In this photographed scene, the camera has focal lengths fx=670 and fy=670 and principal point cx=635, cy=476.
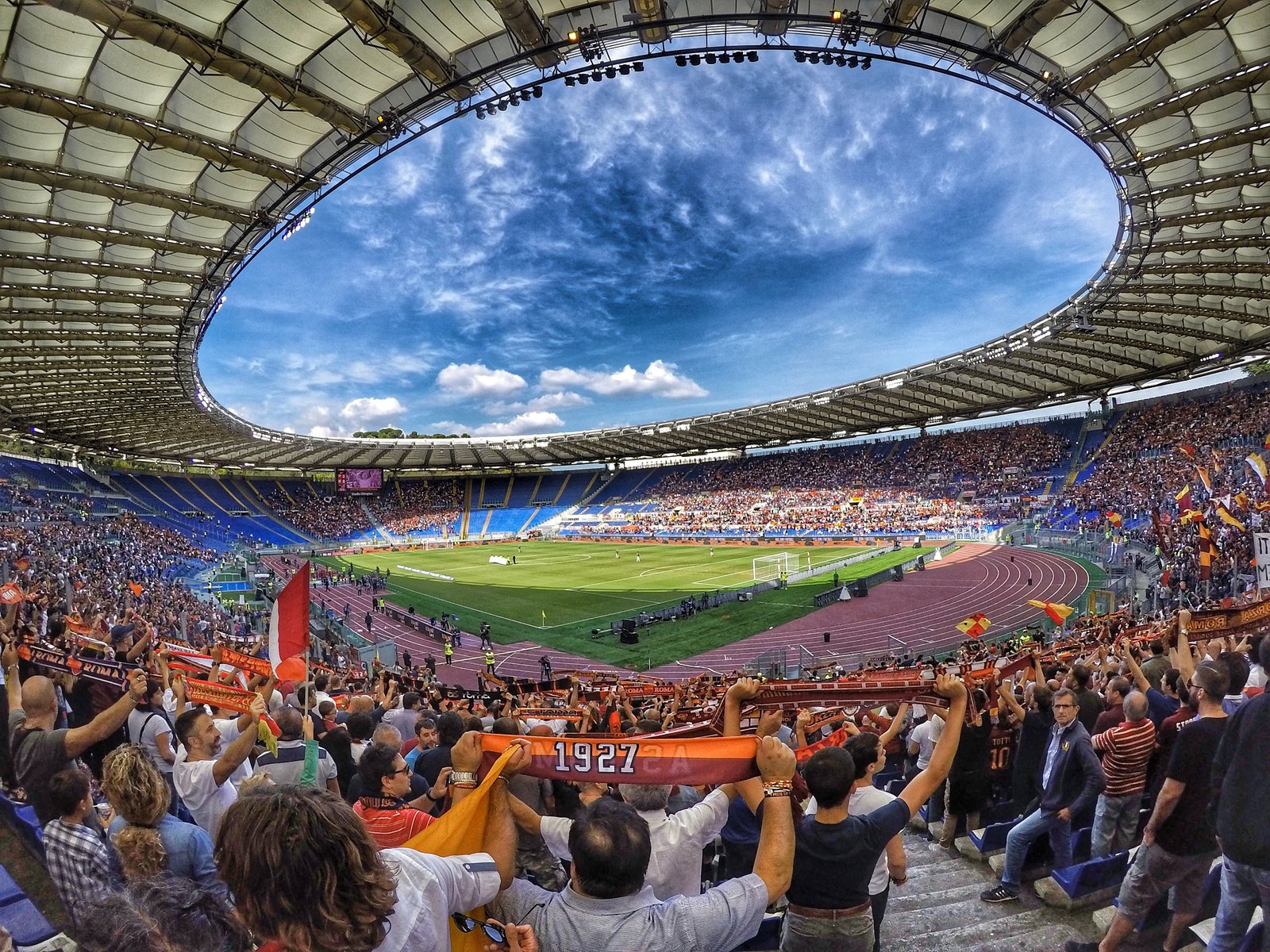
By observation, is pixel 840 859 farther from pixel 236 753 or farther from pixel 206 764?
pixel 206 764

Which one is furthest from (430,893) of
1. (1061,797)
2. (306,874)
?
(1061,797)

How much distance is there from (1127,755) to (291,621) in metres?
6.31

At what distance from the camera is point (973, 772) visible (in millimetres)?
5941

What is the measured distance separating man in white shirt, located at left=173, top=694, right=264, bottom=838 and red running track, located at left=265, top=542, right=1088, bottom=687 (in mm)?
16248

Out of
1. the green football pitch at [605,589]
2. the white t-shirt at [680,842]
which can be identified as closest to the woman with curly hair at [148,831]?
the white t-shirt at [680,842]

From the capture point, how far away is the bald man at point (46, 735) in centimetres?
374

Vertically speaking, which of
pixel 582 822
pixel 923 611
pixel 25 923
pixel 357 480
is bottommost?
pixel 923 611

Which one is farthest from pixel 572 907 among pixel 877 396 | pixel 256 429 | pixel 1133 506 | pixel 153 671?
pixel 256 429

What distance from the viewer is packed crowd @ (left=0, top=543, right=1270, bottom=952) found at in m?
1.86

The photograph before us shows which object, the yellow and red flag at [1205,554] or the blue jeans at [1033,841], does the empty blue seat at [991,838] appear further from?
the yellow and red flag at [1205,554]

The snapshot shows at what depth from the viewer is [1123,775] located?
482 cm

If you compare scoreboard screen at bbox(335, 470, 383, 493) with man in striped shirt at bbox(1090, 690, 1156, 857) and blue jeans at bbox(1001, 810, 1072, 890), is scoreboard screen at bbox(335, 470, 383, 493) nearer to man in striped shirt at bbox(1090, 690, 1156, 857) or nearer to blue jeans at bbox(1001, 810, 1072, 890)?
blue jeans at bbox(1001, 810, 1072, 890)

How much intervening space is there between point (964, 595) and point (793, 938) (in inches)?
1121

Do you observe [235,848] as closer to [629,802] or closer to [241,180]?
[629,802]
